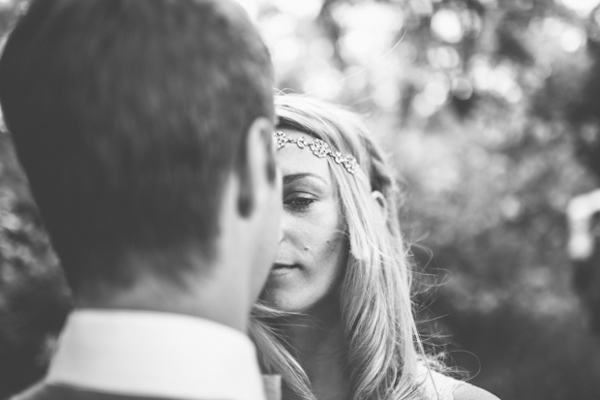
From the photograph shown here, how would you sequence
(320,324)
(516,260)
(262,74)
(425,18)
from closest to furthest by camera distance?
1. (262,74)
2. (320,324)
3. (516,260)
4. (425,18)

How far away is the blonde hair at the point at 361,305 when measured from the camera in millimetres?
2988

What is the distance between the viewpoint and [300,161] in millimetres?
3096

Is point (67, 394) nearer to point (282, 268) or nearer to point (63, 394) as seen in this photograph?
point (63, 394)

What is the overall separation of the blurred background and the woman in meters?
5.32

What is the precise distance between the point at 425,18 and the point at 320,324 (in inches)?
429

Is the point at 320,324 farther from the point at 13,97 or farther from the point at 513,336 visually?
the point at 513,336

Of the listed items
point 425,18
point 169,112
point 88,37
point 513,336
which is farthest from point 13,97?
point 425,18

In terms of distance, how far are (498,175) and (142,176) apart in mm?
12545

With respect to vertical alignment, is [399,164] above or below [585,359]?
above

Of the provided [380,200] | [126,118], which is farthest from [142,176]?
[380,200]

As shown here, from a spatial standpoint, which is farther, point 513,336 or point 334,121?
point 513,336

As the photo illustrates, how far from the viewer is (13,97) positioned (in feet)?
4.27

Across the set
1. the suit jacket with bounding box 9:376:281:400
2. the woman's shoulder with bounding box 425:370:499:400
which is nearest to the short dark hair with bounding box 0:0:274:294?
the suit jacket with bounding box 9:376:281:400

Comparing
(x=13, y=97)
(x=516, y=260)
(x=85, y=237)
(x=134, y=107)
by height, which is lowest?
(x=85, y=237)
